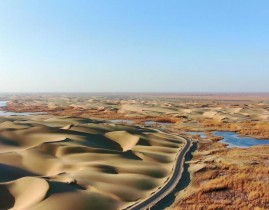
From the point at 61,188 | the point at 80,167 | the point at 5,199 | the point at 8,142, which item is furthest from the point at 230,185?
the point at 8,142

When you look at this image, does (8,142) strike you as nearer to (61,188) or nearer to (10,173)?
(10,173)

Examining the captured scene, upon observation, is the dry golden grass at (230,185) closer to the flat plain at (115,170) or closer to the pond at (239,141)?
the flat plain at (115,170)

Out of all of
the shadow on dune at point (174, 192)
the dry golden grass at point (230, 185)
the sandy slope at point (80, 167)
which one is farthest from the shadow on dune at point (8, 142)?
the dry golden grass at point (230, 185)

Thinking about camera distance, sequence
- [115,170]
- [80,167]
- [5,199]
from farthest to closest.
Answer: [80,167]
[115,170]
[5,199]

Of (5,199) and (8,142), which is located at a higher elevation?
(8,142)

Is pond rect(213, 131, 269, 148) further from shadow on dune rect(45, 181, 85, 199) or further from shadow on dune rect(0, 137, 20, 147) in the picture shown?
shadow on dune rect(0, 137, 20, 147)

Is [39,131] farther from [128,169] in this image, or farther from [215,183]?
[215,183]

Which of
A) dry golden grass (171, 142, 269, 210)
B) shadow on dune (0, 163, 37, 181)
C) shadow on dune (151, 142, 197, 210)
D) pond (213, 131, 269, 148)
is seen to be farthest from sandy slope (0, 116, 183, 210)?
pond (213, 131, 269, 148)

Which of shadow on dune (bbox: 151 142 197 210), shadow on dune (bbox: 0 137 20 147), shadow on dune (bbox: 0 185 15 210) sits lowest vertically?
shadow on dune (bbox: 151 142 197 210)

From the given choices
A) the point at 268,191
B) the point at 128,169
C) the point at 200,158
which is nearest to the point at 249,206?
the point at 268,191
